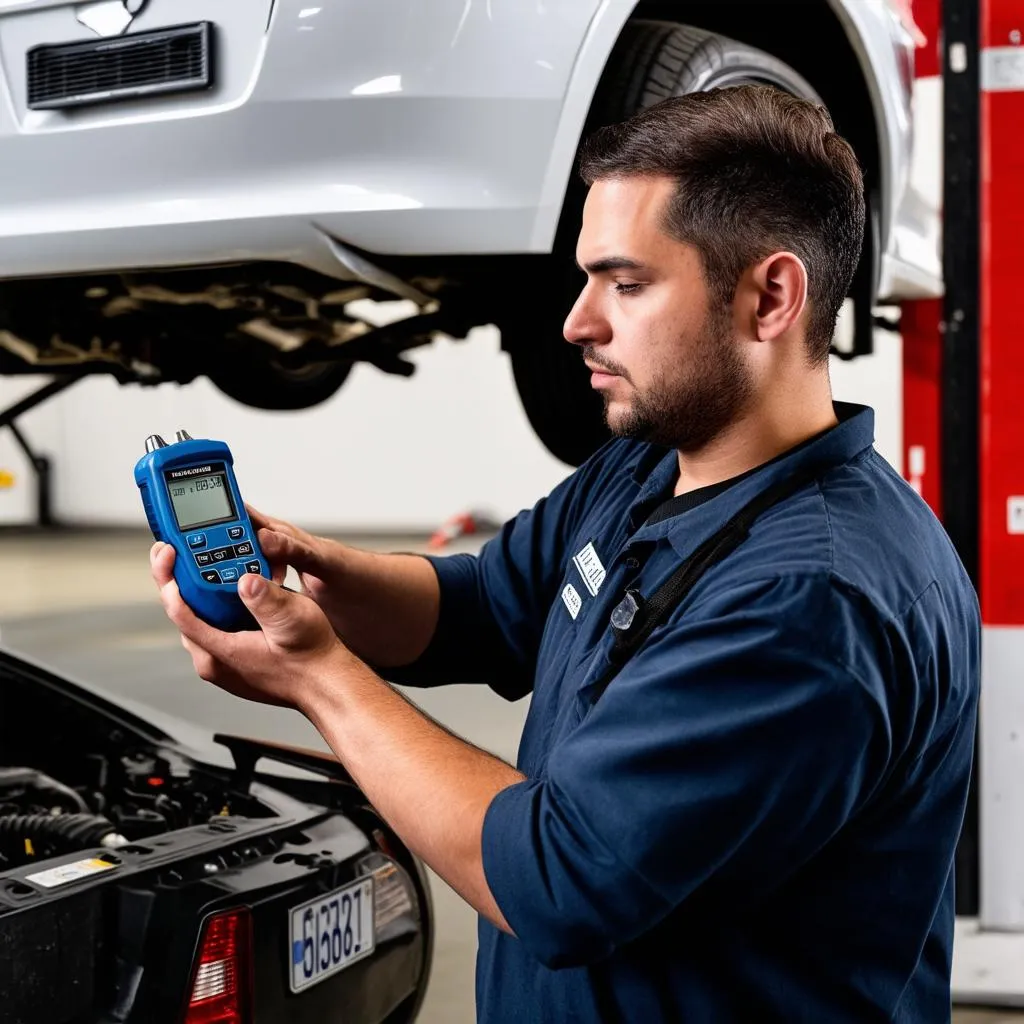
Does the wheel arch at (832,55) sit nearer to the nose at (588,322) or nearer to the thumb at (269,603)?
the nose at (588,322)

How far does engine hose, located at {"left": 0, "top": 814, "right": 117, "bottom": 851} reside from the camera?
154 centimetres

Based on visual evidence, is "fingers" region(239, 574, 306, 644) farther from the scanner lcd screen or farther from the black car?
the black car

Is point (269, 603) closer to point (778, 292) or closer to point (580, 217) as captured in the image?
point (778, 292)

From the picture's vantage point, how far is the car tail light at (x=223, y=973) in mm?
1266

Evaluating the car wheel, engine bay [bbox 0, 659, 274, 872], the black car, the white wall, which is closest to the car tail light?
the black car

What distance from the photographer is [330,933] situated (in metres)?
1.44

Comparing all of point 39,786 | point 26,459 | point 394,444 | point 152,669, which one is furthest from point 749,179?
point 26,459

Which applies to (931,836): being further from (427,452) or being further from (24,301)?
(427,452)

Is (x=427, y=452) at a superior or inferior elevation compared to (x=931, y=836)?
inferior

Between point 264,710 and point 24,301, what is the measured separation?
238 cm

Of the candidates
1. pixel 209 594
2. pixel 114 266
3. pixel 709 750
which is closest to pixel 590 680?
pixel 709 750

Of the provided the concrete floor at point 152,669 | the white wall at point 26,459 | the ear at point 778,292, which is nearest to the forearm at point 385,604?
the ear at point 778,292

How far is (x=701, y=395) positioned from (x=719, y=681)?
0.25 m

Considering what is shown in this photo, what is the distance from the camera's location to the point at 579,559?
1.19m
